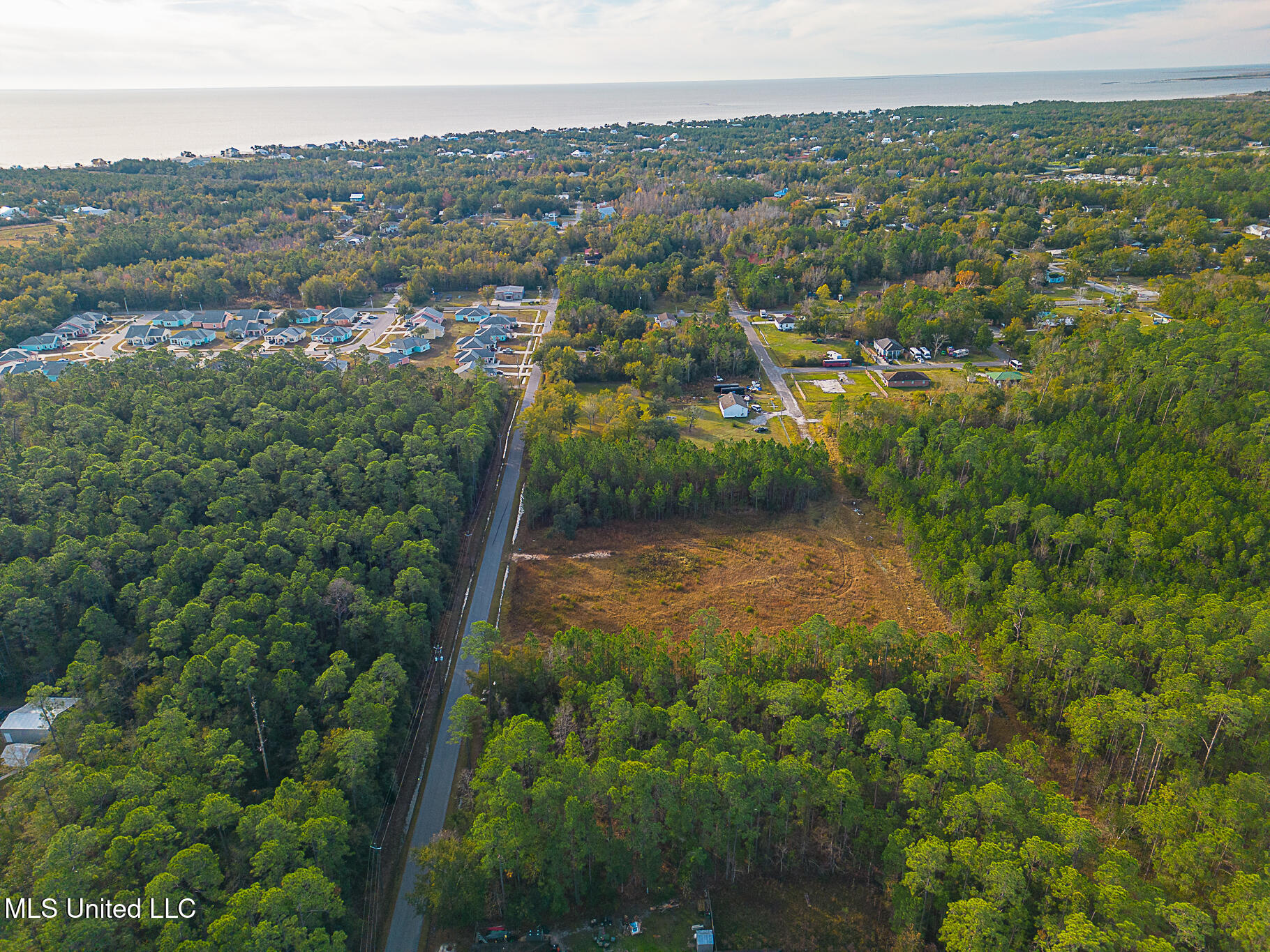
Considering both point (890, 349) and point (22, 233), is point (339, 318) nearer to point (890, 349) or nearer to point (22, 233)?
point (22, 233)

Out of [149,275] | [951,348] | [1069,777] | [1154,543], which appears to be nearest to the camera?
[1069,777]

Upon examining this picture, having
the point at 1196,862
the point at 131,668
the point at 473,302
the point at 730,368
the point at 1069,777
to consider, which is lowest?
the point at 1069,777

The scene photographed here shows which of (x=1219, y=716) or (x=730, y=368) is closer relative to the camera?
(x=1219, y=716)

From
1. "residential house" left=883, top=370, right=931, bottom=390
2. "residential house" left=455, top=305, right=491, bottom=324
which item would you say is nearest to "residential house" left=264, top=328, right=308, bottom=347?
"residential house" left=455, top=305, right=491, bottom=324

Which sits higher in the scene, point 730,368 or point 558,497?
point 730,368

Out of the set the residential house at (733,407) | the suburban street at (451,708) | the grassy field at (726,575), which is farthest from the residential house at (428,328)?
the grassy field at (726,575)

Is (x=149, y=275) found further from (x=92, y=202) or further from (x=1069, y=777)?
(x=1069, y=777)

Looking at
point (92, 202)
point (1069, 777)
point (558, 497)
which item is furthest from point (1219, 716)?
point (92, 202)
